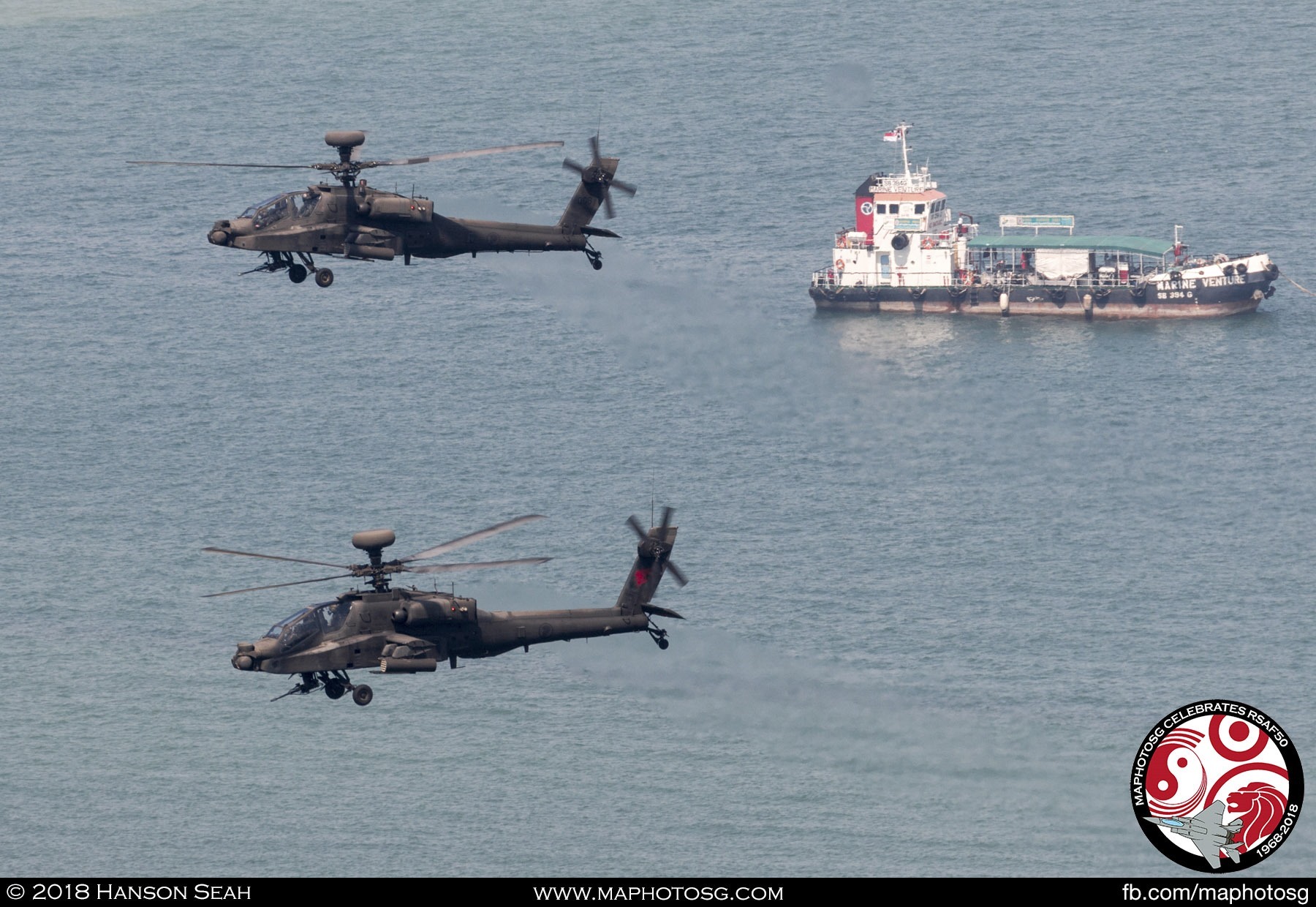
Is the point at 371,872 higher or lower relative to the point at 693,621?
lower

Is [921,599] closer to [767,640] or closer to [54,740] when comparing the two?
[767,640]

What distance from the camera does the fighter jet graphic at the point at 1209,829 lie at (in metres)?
123

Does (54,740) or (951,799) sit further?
(54,740)

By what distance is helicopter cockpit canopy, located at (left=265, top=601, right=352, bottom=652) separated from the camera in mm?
93500

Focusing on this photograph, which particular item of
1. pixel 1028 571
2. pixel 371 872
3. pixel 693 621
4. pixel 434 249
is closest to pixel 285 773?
pixel 371 872

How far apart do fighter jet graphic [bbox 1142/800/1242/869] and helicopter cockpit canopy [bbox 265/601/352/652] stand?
35405mm

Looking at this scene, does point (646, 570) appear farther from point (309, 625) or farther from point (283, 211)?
point (283, 211)

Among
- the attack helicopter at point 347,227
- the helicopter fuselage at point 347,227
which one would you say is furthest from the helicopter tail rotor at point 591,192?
the helicopter fuselage at point 347,227

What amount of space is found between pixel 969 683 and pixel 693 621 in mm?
21382

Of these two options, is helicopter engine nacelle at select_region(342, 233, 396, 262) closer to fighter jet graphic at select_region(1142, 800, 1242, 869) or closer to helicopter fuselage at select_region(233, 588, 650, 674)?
helicopter fuselage at select_region(233, 588, 650, 674)
